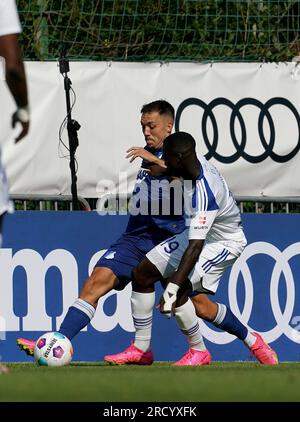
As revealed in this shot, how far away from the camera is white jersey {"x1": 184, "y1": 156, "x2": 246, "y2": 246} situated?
1045cm

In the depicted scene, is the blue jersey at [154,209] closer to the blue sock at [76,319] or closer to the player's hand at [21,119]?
the blue sock at [76,319]

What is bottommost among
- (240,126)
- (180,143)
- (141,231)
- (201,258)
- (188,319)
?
(188,319)

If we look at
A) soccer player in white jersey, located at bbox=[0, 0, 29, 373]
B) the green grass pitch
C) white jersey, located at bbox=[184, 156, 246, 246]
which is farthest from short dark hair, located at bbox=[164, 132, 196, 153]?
soccer player in white jersey, located at bbox=[0, 0, 29, 373]

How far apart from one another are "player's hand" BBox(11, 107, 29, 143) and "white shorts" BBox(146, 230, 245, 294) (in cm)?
389

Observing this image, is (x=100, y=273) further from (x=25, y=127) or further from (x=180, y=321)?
(x=25, y=127)

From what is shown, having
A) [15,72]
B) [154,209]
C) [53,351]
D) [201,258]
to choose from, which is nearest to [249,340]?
[201,258]

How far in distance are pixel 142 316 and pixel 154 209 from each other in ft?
3.10

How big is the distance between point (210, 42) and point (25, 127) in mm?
7133

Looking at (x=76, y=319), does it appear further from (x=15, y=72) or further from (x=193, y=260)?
(x=15, y=72)

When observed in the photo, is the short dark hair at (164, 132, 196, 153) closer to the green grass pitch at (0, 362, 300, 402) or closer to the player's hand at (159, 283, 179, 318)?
the player's hand at (159, 283, 179, 318)

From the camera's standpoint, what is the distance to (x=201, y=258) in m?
10.9

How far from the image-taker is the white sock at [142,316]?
35.8 feet

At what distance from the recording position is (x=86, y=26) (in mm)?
13555

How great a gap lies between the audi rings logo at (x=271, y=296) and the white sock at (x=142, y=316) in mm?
1444
